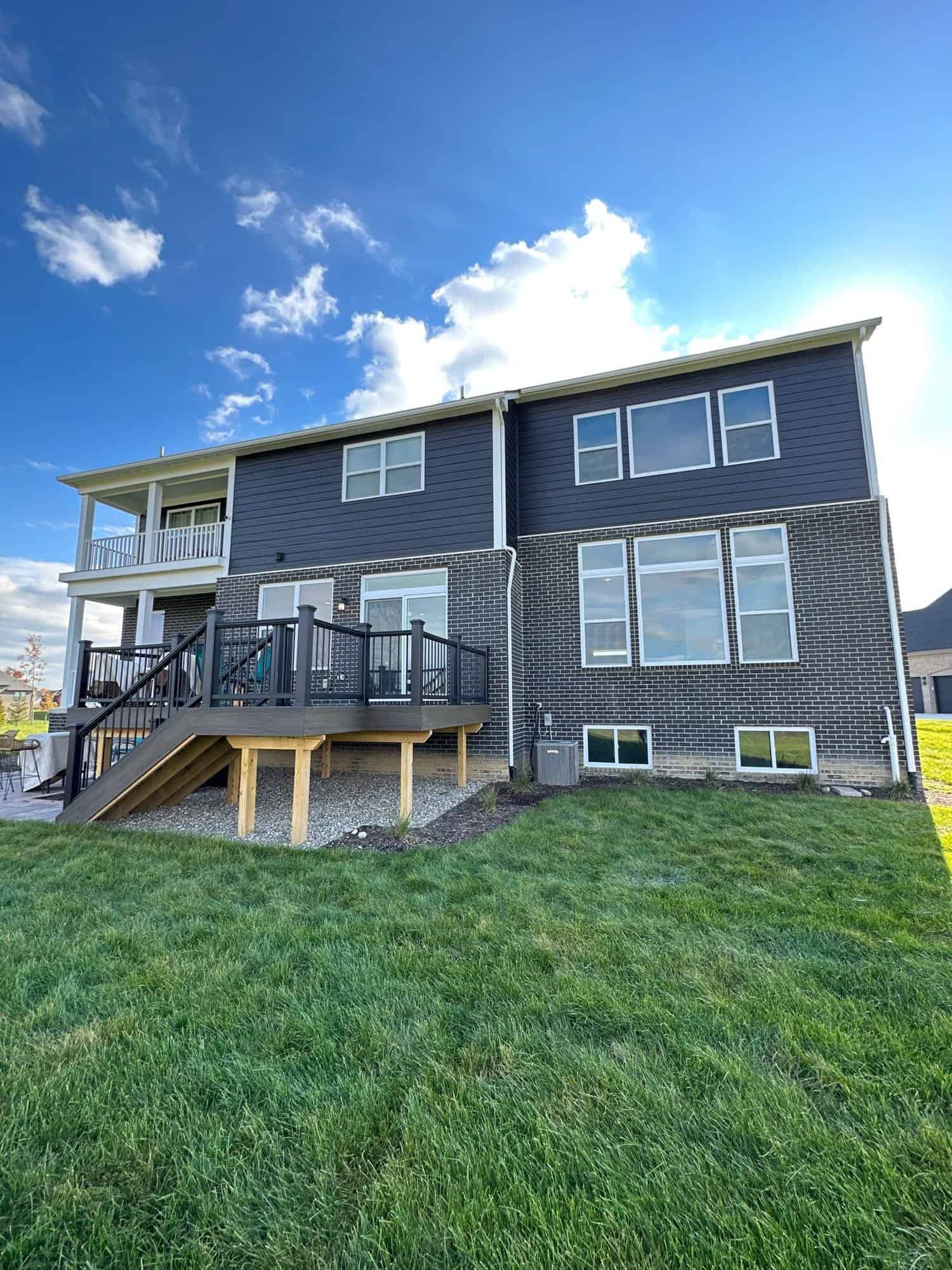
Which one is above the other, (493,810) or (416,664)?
(416,664)

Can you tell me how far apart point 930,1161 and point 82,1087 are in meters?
2.71

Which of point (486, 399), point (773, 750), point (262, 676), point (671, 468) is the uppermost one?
point (486, 399)

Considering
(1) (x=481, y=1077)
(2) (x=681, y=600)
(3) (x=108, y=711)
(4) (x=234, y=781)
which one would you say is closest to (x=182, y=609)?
(4) (x=234, y=781)

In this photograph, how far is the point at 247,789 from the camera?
5855 millimetres

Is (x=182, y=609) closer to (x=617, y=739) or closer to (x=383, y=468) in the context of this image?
(x=383, y=468)

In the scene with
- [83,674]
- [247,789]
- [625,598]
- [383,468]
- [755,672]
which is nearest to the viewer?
[247,789]

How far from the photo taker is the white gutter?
25.3ft

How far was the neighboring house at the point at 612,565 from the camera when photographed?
27.1 ft

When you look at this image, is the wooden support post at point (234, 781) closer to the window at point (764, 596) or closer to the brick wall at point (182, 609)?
the brick wall at point (182, 609)

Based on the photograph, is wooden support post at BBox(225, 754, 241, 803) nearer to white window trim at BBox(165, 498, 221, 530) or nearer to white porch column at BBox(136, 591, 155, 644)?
white porch column at BBox(136, 591, 155, 644)

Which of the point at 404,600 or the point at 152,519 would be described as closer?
the point at 404,600

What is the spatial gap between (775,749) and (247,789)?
296 inches

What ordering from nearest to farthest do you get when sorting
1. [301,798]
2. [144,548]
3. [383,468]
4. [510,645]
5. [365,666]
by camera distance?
[301,798], [365,666], [510,645], [383,468], [144,548]

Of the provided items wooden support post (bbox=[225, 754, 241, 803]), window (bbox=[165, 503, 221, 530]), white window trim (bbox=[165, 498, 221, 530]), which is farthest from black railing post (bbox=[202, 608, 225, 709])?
window (bbox=[165, 503, 221, 530])
